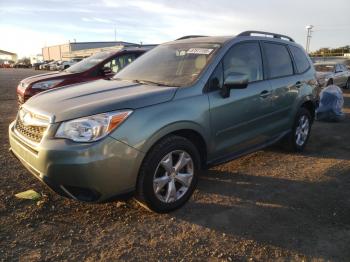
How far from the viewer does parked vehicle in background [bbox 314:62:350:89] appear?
12.7 meters

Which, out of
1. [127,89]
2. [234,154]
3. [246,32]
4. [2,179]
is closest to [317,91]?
[246,32]

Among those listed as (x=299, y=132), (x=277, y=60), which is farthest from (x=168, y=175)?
(x=299, y=132)

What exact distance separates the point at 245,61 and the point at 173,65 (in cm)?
92

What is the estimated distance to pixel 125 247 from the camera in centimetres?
295

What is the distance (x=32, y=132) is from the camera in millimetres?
3303

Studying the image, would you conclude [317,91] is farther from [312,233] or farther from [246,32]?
[312,233]

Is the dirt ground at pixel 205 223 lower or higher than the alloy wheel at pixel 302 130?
lower

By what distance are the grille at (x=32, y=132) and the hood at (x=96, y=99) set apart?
0.55 ft

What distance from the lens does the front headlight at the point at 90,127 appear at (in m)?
2.93

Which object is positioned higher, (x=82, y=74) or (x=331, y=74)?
(x=82, y=74)

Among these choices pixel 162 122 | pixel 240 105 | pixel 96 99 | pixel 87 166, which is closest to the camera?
pixel 87 166

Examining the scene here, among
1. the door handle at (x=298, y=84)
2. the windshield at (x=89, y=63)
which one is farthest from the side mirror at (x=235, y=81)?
the windshield at (x=89, y=63)

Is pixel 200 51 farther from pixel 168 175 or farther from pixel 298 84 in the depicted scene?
pixel 298 84

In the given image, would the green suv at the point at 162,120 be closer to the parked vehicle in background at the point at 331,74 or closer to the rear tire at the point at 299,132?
the rear tire at the point at 299,132
